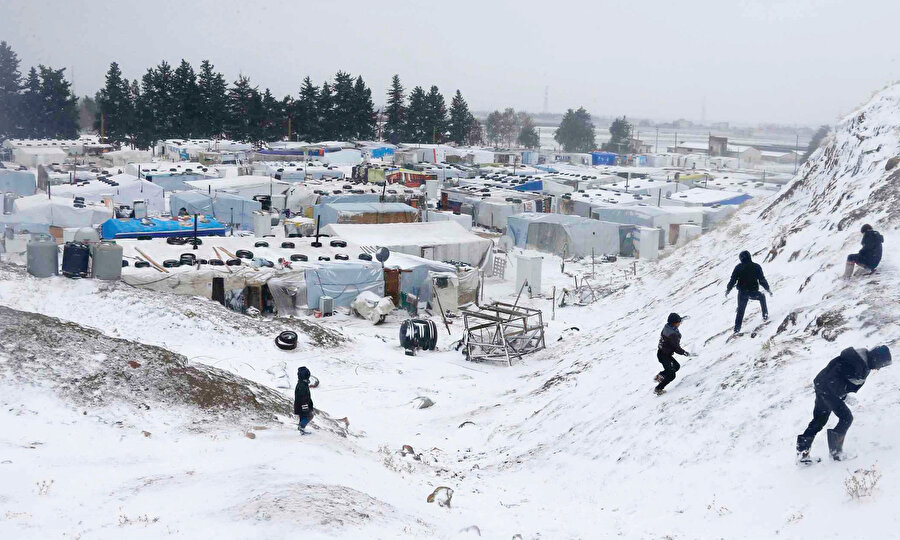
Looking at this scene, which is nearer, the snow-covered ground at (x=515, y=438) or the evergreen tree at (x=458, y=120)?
the snow-covered ground at (x=515, y=438)

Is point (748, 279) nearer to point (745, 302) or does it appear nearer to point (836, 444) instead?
point (745, 302)

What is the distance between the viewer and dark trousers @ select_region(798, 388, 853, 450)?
8242 millimetres

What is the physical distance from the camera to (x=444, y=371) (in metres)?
20.5

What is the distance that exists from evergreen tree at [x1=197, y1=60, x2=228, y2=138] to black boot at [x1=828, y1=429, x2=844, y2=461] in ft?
323

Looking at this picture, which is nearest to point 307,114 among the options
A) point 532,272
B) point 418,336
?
point 532,272

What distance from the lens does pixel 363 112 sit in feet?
350

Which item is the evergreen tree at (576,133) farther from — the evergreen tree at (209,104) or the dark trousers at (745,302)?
the dark trousers at (745,302)

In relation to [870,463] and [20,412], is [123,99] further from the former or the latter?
[870,463]

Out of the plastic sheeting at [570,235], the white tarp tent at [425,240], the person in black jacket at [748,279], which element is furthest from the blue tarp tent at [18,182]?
the person in black jacket at [748,279]

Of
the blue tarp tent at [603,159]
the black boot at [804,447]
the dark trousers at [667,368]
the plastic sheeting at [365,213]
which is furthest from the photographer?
the blue tarp tent at [603,159]

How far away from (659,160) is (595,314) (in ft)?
284

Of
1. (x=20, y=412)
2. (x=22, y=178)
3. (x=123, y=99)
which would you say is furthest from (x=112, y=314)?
(x=123, y=99)

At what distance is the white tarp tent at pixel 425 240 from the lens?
110 feet

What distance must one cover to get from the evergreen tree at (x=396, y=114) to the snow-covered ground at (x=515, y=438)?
9366 cm
